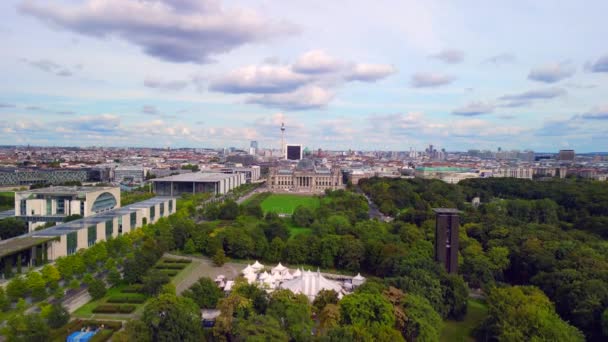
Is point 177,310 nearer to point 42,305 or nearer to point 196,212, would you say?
point 42,305

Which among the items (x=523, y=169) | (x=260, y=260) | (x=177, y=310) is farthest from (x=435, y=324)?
(x=523, y=169)

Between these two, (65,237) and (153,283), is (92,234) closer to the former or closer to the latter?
(65,237)

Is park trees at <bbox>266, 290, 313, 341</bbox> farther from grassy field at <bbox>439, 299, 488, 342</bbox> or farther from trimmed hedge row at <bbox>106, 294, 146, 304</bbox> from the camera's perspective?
trimmed hedge row at <bbox>106, 294, 146, 304</bbox>

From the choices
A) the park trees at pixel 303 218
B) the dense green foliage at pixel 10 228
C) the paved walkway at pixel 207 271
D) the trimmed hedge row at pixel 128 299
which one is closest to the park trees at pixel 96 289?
the trimmed hedge row at pixel 128 299

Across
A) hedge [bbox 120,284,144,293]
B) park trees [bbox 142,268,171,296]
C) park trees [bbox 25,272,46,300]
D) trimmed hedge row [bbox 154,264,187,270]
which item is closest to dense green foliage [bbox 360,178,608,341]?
park trees [bbox 142,268,171,296]

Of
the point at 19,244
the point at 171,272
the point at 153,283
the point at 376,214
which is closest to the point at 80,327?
the point at 153,283

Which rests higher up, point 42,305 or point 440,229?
point 440,229

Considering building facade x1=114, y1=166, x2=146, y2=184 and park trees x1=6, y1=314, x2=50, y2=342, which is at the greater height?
building facade x1=114, y1=166, x2=146, y2=184
